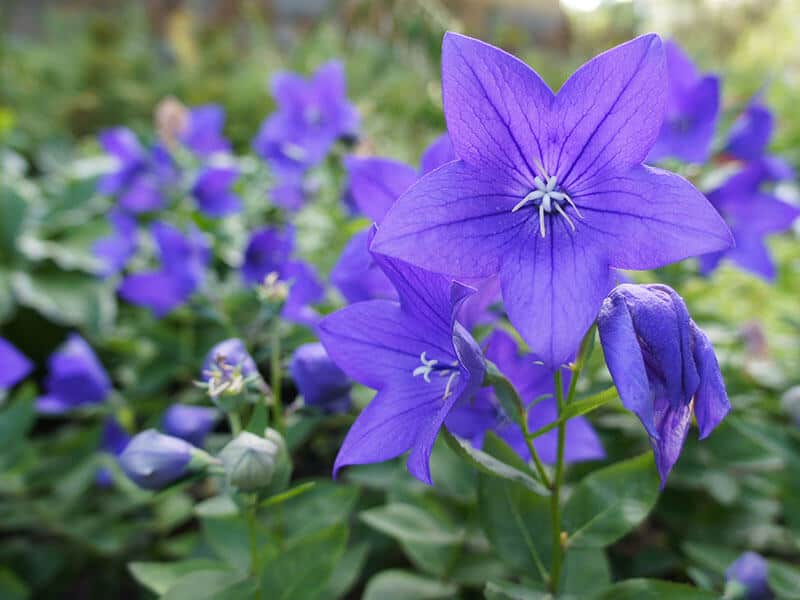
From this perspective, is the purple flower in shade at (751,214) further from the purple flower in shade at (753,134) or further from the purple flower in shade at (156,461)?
the purple flower in shade at (156,461)

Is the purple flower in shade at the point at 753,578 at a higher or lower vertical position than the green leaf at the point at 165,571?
higher

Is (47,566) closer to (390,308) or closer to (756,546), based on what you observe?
(390,308)

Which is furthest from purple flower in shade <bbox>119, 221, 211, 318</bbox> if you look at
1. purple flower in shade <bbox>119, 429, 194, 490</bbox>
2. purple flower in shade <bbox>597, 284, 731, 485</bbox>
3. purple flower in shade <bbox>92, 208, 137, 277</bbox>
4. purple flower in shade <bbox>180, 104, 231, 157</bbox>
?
purple flower in shade <bbox>597, 284, 731, 485</bbox>

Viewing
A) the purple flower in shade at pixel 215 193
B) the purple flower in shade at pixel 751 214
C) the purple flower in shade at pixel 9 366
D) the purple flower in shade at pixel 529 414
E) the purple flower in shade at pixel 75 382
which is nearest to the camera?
the purple flower in shade at pixel 529 414

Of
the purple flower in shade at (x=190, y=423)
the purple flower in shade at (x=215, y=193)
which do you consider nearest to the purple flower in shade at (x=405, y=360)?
the purple flower in shade at (x=190, y=423)

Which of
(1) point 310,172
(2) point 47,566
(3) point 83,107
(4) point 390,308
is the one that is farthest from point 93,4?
(4) point 390,308

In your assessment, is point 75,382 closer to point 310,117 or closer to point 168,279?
point 168,279

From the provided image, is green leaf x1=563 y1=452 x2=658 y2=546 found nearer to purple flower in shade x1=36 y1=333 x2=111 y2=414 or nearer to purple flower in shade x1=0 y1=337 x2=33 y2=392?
purple flower in shade x1=0 y1=337 x2=33 y2=392
